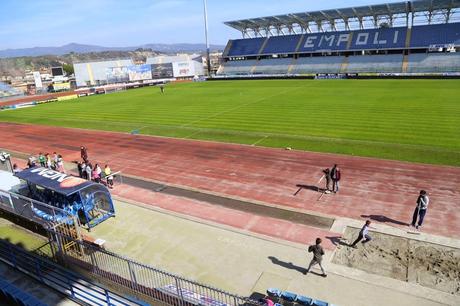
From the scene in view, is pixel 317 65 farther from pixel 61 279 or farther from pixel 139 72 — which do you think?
pixel 61 279

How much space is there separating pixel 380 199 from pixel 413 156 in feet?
23.3

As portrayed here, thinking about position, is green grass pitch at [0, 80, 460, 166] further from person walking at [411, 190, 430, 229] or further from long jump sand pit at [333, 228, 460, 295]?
long jump sand pit at [333, 228, 460, 295]

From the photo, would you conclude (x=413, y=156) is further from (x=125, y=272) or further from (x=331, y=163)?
(x=125, y=272)

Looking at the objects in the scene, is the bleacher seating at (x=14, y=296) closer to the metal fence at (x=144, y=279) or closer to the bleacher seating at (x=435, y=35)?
the metal fence at (x=144, y=279)

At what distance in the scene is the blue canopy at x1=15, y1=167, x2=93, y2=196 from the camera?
13828 mm

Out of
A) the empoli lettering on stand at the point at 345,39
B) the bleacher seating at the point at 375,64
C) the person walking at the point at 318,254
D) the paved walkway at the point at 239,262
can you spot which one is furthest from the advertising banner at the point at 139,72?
the person walking at the point at 318,254

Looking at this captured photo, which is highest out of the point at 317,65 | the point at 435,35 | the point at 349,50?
the point at 435,35

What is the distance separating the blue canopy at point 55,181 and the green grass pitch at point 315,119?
14.0 m

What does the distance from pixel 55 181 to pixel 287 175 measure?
11503mm

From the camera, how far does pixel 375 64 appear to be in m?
69.8

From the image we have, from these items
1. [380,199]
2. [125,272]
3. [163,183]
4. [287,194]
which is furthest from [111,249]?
[380,199]

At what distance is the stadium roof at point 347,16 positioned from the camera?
64.4m

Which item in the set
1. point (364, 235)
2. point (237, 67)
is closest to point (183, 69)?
point (237, 67)

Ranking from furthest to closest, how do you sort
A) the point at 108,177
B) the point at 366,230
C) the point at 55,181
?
the point at 108,177, the point at 55,181, the point at 366,230
